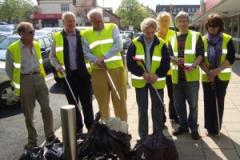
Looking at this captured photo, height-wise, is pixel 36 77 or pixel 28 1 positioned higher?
Result: pixel 28 1

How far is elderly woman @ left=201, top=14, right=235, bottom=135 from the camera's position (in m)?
6.24

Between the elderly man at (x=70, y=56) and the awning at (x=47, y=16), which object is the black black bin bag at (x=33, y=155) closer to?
the elderly man at (x=70, y=56)

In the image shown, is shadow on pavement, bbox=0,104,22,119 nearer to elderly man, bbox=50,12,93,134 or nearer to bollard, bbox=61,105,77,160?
elderly man, bbox=50,12,93,134

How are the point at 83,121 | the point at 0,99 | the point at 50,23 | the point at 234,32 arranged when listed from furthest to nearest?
the point at 50,23
the point at 234,32
the point at 0,99
the point at 83,121

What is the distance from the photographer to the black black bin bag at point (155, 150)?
15.4 ft

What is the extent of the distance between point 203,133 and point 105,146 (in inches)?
97.7

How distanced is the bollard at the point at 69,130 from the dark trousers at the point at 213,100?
2.80 meters

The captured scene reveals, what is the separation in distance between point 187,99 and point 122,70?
1.09 meters

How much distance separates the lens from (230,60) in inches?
249

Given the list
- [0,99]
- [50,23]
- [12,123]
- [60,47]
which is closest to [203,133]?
[60,47]

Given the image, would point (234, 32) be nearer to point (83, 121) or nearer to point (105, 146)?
point (83, 121)

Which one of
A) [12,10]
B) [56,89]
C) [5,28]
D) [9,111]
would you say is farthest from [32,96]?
[12,10]

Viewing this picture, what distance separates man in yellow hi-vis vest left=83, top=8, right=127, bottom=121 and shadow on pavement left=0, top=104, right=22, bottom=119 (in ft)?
9.62

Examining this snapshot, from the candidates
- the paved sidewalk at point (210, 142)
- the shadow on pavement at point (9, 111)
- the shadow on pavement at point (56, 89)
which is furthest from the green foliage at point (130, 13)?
the paved sidewalk at point (210, 142)
